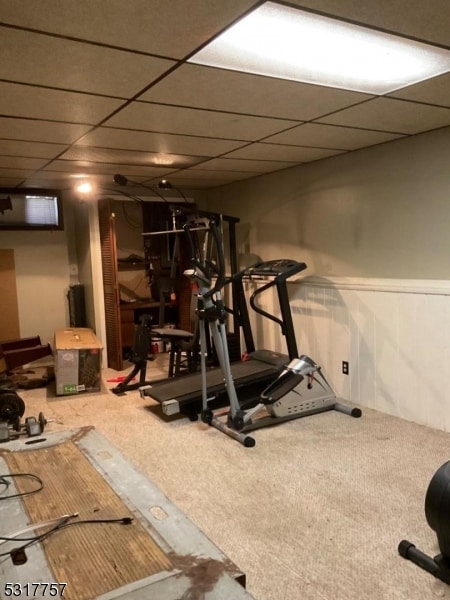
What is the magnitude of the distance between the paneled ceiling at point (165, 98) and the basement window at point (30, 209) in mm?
1005

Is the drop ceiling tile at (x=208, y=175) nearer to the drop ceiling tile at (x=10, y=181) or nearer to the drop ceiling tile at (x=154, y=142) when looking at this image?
the drop ceiling tile at (x=154, y=142)

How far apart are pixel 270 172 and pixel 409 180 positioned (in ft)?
5.57

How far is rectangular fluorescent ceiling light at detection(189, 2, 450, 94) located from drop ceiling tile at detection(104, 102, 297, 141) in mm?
648

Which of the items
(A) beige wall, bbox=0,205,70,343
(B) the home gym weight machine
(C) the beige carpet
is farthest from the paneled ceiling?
(C) the beige carpet

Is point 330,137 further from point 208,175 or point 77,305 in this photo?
point 77,305

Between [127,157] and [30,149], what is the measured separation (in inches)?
29.5

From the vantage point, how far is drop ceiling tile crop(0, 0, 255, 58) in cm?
143

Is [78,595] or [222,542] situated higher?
[78,595]

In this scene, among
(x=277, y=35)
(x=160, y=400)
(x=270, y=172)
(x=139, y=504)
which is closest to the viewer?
(x=139, y=504)

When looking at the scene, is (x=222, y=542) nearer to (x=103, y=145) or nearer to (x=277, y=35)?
(x=277, y=35)

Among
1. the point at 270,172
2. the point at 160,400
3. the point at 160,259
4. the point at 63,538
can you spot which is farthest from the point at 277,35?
the point at 160,259

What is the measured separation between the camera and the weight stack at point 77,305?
5.99m

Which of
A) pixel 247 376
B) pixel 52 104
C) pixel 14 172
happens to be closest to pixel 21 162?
pixel 14 172

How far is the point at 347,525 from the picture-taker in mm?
2340
